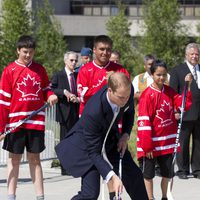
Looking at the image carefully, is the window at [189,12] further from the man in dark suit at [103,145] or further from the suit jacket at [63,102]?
the man in dark suit at [103,145]

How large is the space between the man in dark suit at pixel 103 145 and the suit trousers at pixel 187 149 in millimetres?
4787

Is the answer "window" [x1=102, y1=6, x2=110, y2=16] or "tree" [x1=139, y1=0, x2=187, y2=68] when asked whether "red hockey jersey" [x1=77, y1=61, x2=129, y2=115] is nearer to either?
"tree" [x1=139, y1=0, x2=187, y2=68]

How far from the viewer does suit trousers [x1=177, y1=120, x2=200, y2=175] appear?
445 inches

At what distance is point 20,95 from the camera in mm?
8109

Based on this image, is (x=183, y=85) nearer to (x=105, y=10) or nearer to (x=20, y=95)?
(x=20, y=95)

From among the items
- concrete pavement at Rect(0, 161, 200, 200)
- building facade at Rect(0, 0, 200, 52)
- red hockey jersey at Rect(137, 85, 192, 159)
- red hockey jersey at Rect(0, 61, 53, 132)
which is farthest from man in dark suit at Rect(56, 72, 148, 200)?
building facade at Rect(0, 0, 200, 52)

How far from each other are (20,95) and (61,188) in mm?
2354

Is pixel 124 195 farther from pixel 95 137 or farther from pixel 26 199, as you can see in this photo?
pixel 95 137

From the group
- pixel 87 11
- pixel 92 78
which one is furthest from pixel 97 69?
pixel 87 11

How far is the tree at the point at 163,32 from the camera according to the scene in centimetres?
3259

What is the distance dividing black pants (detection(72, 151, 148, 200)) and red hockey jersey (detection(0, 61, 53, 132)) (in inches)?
78.0

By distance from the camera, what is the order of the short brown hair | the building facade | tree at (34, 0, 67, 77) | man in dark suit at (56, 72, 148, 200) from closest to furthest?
the short brown hair → man in dark suit at (56, 72, 148, 200) → tree at (34, 0, 67, 77) → the building facade

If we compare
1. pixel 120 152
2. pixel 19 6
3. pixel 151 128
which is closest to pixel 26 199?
pixel 151 128

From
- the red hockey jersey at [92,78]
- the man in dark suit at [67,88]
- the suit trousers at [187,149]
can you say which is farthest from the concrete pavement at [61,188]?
the red hockey jersey at [92,78]
